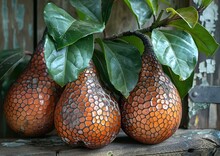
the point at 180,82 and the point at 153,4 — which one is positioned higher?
the point at 153,4

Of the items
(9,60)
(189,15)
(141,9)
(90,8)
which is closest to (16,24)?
(9,60)

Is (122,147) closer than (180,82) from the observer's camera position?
Yes

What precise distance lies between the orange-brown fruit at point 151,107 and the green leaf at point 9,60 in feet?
0.91

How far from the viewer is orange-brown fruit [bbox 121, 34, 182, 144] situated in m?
0.78

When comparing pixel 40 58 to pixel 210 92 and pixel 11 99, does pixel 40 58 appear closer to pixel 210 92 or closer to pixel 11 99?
pixel 11 99

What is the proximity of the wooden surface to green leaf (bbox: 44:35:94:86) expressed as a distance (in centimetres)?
16

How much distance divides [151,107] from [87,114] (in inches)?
5.4

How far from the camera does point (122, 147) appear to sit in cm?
80

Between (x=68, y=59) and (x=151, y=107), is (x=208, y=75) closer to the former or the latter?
(x=151, y=107)

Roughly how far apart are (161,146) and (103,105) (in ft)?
0.56

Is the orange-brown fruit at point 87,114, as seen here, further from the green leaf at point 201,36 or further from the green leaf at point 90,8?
the green leaf at point 201,36

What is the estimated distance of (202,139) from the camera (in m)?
0.88

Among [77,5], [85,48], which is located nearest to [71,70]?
[85,48]

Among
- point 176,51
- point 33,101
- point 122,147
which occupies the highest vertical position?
point 176,51
